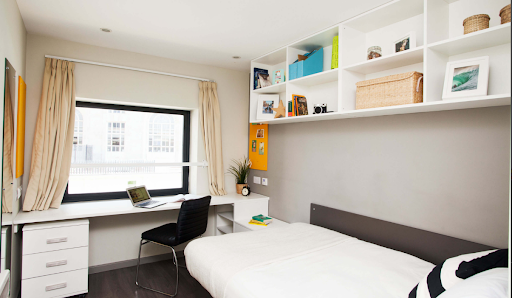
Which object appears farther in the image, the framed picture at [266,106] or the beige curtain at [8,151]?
the framed picture at [266,106]

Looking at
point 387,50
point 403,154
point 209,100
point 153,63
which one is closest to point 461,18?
point 387,50

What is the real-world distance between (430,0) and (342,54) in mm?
707

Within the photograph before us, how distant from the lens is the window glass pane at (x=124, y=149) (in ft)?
10.7

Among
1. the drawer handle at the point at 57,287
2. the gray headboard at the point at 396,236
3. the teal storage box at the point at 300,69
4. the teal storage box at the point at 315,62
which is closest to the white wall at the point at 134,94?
the drawer handle at the point at 57,287

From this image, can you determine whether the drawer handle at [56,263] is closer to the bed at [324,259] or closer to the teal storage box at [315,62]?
the bed at [324,259]

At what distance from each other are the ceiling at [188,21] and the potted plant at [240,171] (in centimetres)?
152

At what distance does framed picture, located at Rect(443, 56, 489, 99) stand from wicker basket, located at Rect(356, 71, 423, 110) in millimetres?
183

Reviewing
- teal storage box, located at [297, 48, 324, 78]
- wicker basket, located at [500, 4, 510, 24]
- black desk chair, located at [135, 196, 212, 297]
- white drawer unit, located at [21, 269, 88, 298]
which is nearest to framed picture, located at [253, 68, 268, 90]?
teal storage box, located at [297, 48, 324, 78]

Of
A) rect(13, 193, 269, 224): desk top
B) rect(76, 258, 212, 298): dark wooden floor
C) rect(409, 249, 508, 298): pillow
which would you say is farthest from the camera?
rect(76, 258, 212, 298): dark wooden floor

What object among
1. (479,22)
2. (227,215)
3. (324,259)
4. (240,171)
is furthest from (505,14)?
(227,215)

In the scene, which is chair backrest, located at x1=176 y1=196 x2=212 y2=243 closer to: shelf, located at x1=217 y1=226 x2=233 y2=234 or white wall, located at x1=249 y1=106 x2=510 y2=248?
shelf, located at x1=217 y1=226 x2=233 y2=234

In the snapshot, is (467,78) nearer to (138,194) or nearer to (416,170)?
(416,170)

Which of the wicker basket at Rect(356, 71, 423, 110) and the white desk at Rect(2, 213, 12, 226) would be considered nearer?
the wicker basket at Rect(356, 71, 423, 110)

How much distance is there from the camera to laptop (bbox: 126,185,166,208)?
3088 mm
